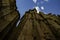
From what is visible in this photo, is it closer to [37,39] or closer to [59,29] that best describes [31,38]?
[37,39]

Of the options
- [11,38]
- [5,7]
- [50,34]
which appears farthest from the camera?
[5,7]

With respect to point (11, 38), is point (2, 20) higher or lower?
higher

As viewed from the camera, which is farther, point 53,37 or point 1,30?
A: point 1,30

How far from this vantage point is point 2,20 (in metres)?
12.2

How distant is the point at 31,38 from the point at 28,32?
123cm

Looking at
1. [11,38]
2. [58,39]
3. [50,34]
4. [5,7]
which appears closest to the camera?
[58,39]

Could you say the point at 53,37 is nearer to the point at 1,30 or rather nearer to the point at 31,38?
the point at 31,38

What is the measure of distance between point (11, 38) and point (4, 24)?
41.7 inches

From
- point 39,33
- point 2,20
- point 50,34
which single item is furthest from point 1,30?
point 50,34

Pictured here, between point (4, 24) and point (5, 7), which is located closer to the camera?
point (4, 24)

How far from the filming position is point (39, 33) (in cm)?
1086

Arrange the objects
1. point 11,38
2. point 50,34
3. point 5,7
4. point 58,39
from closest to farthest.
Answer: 1. point 58,39
2. point 50,34
3. point 11,38
4. point 5,7

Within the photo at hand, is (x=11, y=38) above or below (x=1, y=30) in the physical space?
below

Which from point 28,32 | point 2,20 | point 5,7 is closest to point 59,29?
point 28,32
